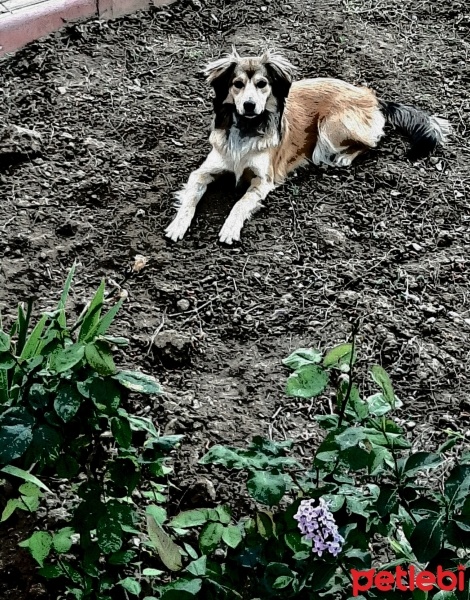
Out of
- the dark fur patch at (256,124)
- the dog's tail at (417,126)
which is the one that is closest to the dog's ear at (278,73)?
the dark fur patch at (256,124)

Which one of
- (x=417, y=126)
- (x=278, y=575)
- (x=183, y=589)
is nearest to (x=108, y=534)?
(x=183, y=589)

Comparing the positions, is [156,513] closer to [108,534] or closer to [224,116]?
[108,534]

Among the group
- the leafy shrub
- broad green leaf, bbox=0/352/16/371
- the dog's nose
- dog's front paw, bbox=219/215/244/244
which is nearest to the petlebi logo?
the leafy shrub

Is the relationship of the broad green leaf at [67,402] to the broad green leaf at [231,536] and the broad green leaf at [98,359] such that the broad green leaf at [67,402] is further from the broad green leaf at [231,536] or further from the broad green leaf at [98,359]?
the broad green leaf at [231,536]

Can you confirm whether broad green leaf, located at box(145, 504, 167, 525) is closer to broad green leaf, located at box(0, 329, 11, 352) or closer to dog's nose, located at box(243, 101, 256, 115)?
broad green leaf, located at box(0, 329, 11, 352)

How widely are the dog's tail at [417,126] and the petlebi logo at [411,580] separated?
3077 millimetres

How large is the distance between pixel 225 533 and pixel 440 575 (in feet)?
1.49

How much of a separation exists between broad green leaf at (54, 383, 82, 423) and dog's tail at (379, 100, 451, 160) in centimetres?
318

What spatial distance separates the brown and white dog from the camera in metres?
4.19

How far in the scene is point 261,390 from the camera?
3.23 meters

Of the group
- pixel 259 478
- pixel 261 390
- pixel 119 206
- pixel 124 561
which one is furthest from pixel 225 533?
pixel 119 206

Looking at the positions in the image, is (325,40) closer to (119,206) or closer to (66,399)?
(119,206)

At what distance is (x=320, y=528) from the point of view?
1595 millimetres

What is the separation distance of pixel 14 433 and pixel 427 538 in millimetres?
830
